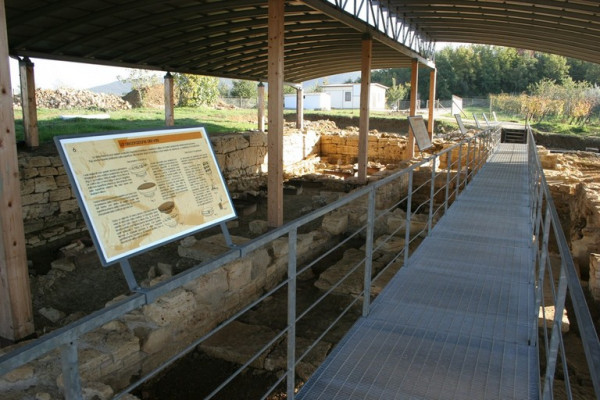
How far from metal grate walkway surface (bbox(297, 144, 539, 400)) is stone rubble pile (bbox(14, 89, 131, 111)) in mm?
28118

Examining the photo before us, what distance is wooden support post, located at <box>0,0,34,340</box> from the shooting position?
481cm

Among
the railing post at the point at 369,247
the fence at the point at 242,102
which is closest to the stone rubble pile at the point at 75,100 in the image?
the fence at the point at 242,102

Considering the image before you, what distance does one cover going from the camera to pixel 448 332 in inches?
159

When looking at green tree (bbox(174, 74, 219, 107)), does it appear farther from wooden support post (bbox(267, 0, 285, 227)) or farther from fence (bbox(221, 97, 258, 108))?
wooden support post (bbox(267, 0, 285, 227))

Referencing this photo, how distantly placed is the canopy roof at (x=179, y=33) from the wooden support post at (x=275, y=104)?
1.19m

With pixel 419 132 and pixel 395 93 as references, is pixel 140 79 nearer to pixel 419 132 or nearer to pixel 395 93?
pixel 395 93

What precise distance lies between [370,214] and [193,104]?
117 feet

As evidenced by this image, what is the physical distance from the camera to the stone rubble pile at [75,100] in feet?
101

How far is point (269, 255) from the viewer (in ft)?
24.0

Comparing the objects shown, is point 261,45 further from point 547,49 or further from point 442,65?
point 442,65

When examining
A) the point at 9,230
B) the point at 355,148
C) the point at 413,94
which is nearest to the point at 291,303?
the point at 9,230

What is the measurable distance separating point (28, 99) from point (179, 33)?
3913mm

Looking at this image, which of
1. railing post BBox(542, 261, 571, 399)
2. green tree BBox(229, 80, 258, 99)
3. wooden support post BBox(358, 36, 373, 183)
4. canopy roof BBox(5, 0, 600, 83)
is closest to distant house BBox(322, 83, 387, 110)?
green tree BBox(229, 80, 258, 99)

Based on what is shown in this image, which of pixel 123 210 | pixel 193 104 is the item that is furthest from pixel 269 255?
pixel 193 104
